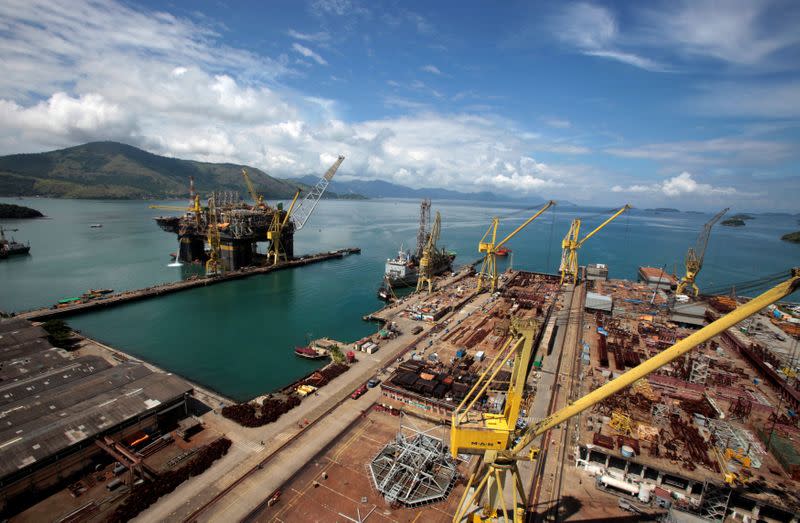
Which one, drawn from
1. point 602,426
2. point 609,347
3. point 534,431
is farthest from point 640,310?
point 534,431

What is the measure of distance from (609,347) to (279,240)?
65938 millimetres

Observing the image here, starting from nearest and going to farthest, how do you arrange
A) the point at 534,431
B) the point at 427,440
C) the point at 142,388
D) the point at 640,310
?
the point at 534,431, the point at 427,440, the point at 142,388, the point at 640,310

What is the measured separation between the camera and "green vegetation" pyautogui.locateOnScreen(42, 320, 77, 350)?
3500cm

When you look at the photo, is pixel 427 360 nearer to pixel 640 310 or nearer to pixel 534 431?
pixel 534 431

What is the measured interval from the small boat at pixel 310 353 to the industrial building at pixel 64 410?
→ 12.4 m

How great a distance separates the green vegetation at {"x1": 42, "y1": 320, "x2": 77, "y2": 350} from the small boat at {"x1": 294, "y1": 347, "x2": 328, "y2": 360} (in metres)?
22.1

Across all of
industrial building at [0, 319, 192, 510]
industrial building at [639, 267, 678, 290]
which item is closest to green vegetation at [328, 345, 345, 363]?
industrial building at [0, 319, 192, 510]

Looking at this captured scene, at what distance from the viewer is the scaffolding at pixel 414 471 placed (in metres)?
18.2

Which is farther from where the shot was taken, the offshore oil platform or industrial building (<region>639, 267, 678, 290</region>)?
the offshore oil platform

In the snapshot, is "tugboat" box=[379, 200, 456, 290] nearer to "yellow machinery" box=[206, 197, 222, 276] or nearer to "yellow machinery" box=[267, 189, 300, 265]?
"yellow machinery" box=[267, 189, 300, 265]

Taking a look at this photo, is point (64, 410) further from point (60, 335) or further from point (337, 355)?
point (60, 335)

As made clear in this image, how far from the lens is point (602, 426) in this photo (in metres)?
23.8

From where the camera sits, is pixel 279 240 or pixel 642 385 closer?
pixel 642 385

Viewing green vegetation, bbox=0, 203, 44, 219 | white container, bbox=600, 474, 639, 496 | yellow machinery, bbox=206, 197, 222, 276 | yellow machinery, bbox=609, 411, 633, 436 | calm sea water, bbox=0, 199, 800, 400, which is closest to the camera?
white container, bbox=600, 474, 639, 496
